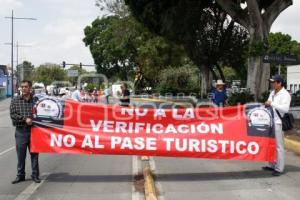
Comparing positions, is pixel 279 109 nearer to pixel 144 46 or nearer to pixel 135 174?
pixel 135 174

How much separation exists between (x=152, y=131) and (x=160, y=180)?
90cm

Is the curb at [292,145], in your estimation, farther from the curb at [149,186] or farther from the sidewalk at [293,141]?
the curb at [149,186]

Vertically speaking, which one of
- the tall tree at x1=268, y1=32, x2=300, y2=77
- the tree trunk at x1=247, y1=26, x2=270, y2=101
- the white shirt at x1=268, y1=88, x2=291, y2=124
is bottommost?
the white shirt at x1=268, y1=88, x2=291, y2=124

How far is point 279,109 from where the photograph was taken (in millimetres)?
10328

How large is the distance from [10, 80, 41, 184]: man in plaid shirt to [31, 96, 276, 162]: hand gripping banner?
16cm

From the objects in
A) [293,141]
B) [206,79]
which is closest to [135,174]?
[293,141]

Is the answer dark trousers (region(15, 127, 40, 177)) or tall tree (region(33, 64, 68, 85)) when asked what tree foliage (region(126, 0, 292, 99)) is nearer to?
dark trousers (region(15, 127, 40, 177))

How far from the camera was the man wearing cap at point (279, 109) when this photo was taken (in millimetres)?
10305

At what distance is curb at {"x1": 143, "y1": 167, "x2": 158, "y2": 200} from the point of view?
8359 millimetres

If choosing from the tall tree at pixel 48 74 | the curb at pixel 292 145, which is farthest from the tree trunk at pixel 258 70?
the tall tree at pixel 48 74

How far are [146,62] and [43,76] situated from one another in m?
93.7

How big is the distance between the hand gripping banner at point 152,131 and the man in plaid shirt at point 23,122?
156 millimetres

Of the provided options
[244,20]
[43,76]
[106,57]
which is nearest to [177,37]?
[244,20]

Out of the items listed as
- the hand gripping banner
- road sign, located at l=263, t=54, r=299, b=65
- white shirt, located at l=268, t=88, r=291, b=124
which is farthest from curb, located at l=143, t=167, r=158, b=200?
road sign, located at l=263, t=54, r=299, b=65
